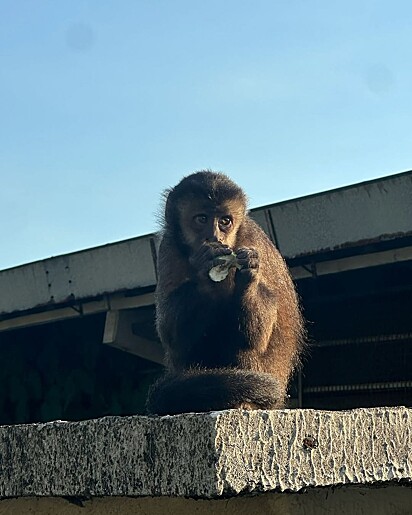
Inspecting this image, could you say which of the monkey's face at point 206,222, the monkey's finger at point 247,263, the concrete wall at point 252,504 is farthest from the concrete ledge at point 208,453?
the monkey's face at point 206,222

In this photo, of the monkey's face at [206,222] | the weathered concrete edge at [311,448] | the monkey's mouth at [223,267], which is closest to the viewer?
the weathered concrete edge at [311,448]

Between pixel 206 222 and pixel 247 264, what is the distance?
783mm

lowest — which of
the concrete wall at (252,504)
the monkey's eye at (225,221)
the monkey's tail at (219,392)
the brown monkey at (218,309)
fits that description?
the concrete wall at (252,504)

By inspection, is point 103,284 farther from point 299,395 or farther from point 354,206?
point 354,206

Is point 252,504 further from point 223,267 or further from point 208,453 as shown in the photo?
point 223,267

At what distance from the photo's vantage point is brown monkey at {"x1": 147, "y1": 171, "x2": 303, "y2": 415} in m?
3.33

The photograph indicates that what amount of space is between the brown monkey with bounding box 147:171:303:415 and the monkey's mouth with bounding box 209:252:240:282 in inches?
0.5

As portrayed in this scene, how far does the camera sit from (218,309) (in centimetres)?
Result: 449

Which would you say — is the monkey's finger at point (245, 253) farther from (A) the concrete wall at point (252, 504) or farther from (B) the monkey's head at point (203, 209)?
(A) the concrete wall at point (252, 504)

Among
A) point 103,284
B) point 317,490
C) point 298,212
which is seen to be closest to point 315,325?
point 298,212

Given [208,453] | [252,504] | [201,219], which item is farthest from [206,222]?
[208,453]

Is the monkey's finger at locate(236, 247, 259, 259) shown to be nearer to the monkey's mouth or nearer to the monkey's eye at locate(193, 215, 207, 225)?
the monkey's mouth

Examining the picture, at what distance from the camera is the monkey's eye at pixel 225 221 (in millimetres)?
4953

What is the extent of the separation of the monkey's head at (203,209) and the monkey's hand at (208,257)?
484 mm
